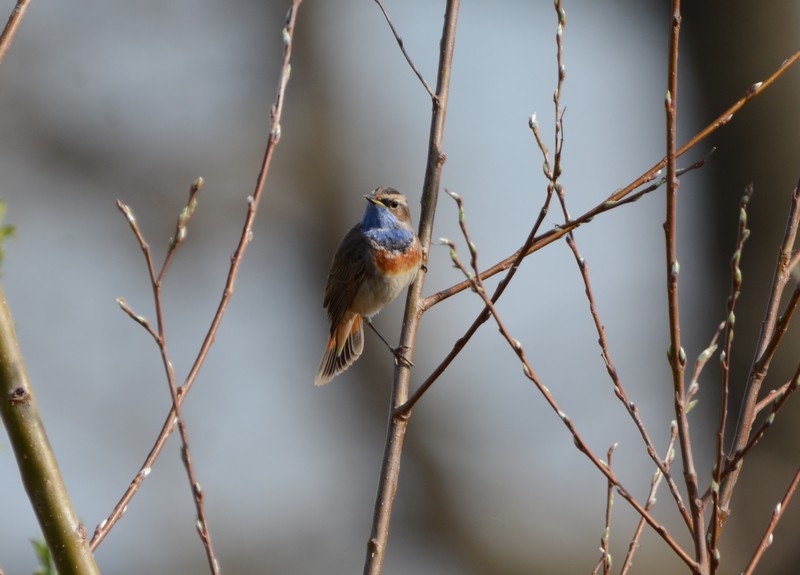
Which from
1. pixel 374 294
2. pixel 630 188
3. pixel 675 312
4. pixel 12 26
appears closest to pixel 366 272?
pixel 374 294

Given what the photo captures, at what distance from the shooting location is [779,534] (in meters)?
9.50

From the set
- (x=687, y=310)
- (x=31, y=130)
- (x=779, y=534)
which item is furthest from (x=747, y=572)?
(x=31, y=130)

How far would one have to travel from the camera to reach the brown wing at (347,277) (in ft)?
20.7

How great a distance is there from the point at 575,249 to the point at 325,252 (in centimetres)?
1026

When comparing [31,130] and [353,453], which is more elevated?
[31,130]

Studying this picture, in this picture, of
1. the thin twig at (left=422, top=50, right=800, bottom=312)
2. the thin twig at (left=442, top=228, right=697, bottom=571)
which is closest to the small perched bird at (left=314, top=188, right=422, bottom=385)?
the thin twig at (left=422, top=50, right=800, bottom=312)

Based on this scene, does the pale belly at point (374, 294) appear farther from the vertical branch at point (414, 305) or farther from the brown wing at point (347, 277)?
the vertical branch at point (414, 305)

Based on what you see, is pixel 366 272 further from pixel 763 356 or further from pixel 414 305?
pixel 763 356

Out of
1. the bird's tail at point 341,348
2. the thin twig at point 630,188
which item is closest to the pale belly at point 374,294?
the bird's tail at point 341,348

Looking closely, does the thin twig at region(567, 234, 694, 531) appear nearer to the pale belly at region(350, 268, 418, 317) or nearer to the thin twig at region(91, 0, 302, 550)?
the thin twig at region(91, 0, 302, 550)

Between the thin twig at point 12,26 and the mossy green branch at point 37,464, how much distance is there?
1.87 ft

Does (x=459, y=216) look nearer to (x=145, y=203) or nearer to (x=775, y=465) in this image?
(x=775, y=465)

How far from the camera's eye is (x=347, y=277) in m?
6.36

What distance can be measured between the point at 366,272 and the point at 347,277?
195 mm
